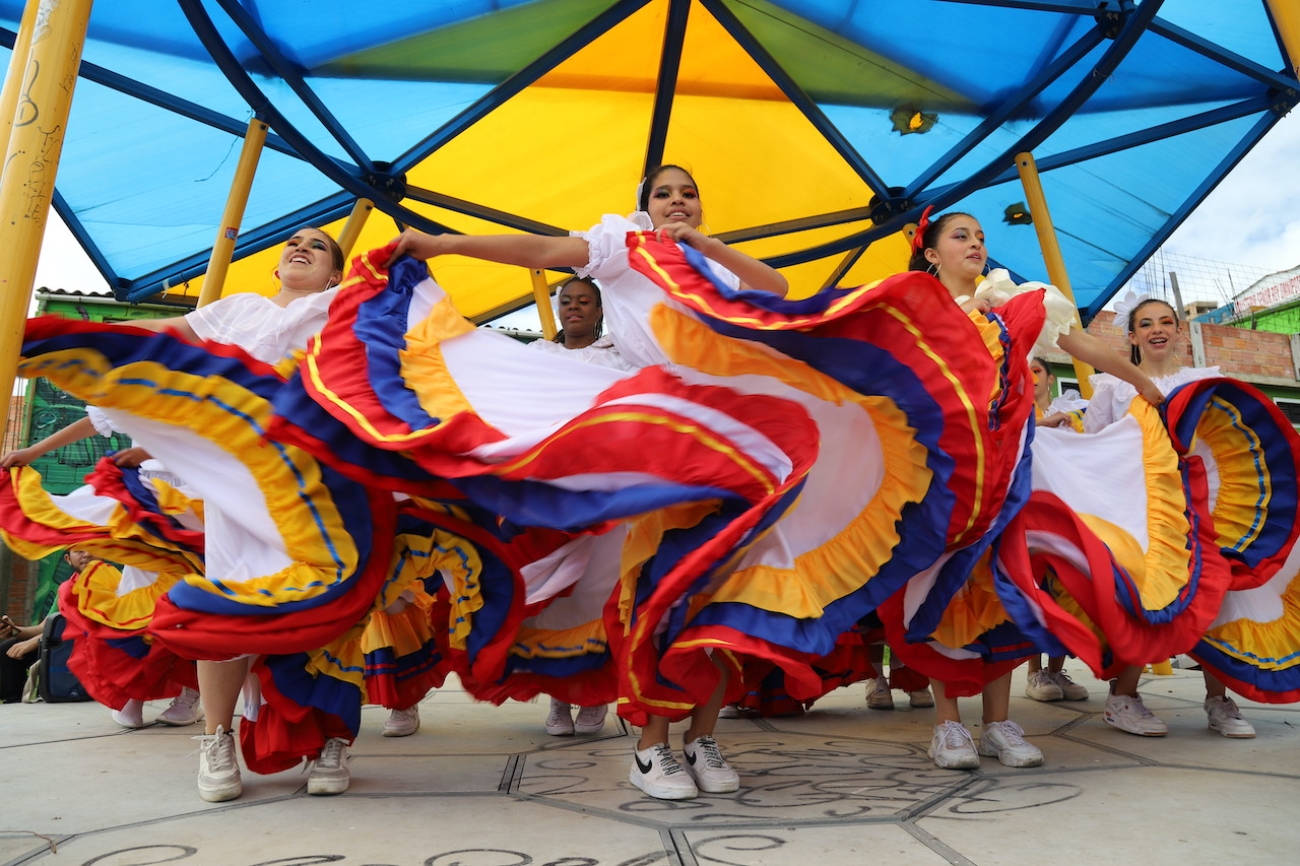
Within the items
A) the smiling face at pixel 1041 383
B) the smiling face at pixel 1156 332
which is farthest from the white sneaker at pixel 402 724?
the smiling face at pixel 1156 332

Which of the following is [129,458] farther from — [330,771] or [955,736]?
[955,736]

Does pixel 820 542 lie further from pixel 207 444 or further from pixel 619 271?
pixel 207 444

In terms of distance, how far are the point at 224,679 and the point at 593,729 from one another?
1.37 metres

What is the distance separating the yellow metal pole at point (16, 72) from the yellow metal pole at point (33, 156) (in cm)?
10

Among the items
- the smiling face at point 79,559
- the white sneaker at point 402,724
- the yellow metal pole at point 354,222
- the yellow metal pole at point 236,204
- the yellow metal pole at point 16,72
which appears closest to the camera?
the yellow metal pole at point 16,72

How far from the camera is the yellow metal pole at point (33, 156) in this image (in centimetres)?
161

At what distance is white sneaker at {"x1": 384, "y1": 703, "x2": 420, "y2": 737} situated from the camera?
3.24m

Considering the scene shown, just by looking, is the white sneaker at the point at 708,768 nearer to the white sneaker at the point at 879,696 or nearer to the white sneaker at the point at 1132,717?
the white sneaker at the point at 1132,717

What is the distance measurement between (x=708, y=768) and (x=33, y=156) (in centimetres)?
186

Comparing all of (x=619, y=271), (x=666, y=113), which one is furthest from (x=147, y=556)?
(x=666, y=113)

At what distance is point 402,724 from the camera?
3264mm

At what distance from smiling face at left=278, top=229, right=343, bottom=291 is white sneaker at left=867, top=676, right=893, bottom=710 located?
259 centimetres

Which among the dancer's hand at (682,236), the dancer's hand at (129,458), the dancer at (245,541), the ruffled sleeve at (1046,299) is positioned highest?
the dancer's hand at (682,236)

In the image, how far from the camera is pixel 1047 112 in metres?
5.29
